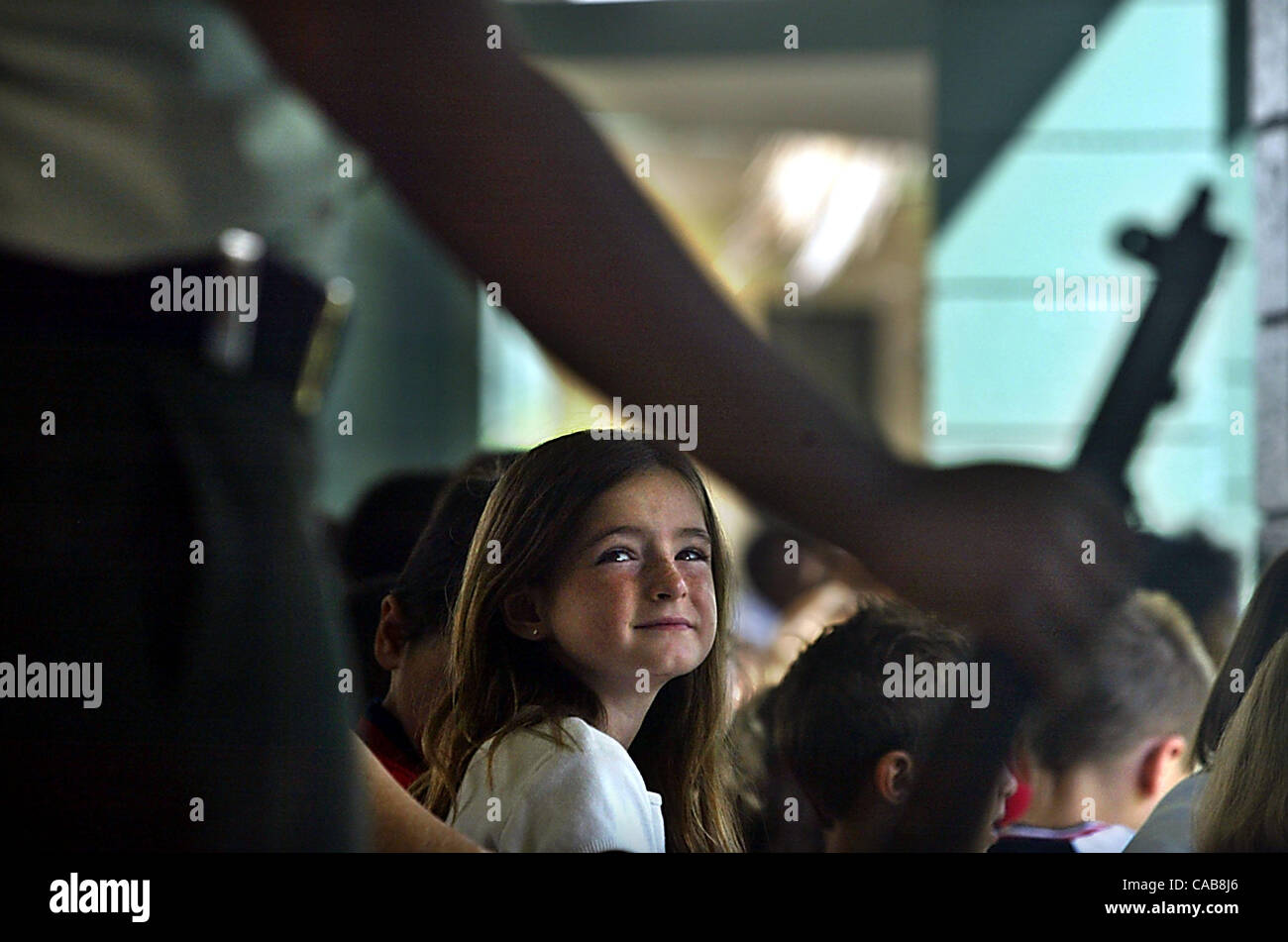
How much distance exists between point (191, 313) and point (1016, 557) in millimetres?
654

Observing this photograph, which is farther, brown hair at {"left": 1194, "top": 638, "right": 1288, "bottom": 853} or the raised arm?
brown hair at {"left": 1194, "top": 638, "right": 1288, "bottom": 853}

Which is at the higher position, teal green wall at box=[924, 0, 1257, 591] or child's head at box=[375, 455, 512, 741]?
teal green wall at box=[924, 0, 1257, 591]

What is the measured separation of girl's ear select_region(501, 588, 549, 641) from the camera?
1009 mm

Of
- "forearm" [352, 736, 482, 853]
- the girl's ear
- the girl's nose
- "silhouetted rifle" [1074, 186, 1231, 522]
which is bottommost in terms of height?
"forearm" [352, 736, 482, 853]

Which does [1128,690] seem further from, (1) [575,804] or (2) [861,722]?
(1) [575,804]

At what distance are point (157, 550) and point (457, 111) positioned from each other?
0.38 m

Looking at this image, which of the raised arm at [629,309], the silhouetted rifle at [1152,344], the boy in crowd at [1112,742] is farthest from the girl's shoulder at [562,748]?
the silhouetted rifle at [1152,344]

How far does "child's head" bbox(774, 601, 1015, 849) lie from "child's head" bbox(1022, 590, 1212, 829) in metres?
0.05

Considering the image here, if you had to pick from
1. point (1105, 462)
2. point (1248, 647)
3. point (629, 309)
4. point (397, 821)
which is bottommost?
point (397, 821)

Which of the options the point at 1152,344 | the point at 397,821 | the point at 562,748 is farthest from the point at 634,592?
the point at 1152,344

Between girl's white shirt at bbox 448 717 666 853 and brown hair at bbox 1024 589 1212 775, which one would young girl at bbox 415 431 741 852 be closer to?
girl's white shirt at bbox 448 717 666 853

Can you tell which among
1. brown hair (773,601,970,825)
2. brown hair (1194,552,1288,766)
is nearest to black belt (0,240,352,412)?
brown hair (773,601,970,825)

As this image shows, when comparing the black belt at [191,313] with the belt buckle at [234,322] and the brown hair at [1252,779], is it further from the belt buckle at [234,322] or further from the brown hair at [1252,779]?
the brown hair at [1252,779]

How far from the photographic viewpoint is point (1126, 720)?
3.49ft
